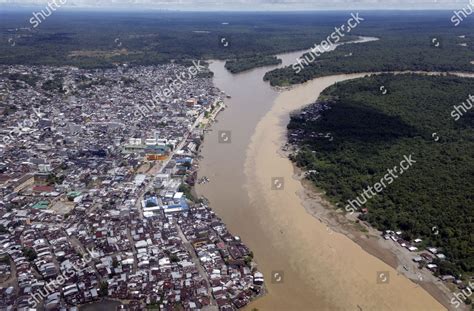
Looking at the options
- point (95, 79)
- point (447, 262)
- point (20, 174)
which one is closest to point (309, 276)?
point (447, 262)

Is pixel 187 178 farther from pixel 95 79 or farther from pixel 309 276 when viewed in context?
pixel 95 79

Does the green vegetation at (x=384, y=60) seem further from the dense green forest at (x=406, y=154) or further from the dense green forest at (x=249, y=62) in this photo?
the dense green forest at (x=406, y=154)

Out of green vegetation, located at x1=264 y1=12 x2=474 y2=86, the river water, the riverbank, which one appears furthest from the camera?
green vegetation, located at x1=264 y1=12 x2=474 y2=86

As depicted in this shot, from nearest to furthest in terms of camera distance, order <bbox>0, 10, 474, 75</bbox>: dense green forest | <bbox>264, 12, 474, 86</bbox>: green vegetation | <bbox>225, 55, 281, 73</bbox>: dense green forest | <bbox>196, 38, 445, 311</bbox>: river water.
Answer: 1. <bbox>196, 38, 445, 311</bbox>: river water
2. <bbox>264, 12, 474, 86</bbox>: green vegetation
3. <bbox>0, 10, 474, 75</bbox>: dense green forest
4. <bbox>225, 55, 281, 73</bbox>: dense green forest

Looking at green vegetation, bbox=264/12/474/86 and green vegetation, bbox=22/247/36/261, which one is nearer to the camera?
green vegetation, bbox=22/247/36/261

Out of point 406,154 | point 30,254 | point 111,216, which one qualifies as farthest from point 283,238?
point 406,154

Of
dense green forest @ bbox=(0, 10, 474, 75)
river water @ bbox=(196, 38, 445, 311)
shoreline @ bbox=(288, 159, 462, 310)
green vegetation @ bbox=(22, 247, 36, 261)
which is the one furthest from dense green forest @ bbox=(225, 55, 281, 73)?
green vegetation @ bbox=(22, 247, 36, 261)

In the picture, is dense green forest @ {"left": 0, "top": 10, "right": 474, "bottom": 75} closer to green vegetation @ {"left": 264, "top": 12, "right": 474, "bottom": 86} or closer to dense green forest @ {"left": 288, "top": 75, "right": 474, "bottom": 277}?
green vegetation @ {"left": 264, "top": 12, "right": 474, "bottom": 86}

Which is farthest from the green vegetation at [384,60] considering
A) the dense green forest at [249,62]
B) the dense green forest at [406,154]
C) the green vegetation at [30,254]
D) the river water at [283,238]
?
the green vegetation at [30,254]
